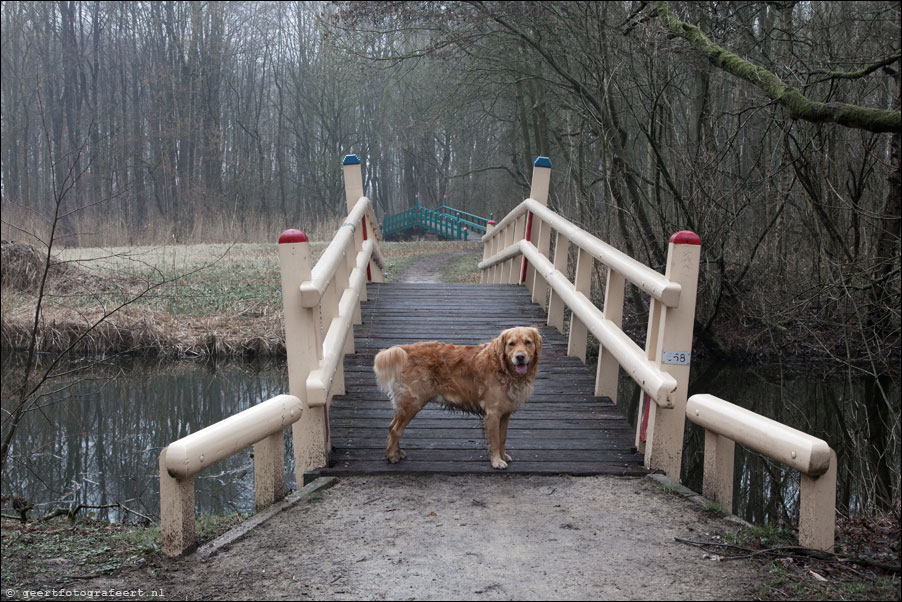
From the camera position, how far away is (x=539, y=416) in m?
5.98

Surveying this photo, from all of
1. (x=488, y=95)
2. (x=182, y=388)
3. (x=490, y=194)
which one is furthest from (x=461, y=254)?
(x=182, y=388)

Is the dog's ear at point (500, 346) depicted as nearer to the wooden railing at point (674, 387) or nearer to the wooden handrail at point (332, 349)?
the wooden railing at point (674, 387)

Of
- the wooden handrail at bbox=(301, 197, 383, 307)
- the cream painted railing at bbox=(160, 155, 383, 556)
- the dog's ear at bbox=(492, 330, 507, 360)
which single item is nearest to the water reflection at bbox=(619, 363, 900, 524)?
the dog's ear at bbox=(492, 330, 507, 360)

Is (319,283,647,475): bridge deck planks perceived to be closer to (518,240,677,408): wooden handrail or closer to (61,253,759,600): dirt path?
(61,253,759,600): dirt path

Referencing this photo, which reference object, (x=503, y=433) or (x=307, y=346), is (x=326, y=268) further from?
(x=503, y=433)

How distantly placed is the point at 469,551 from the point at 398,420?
1460mm

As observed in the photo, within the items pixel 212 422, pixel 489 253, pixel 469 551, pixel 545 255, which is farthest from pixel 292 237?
→ pixel 489 253

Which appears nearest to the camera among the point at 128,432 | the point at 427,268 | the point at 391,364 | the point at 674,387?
the point at 674,387

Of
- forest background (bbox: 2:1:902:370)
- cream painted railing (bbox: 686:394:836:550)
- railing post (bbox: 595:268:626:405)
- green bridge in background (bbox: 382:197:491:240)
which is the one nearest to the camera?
cream painted railing (bbox: 686:394:836:550)

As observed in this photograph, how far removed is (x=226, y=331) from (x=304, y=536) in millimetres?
9844

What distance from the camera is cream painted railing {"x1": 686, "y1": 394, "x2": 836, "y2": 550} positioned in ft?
11.7

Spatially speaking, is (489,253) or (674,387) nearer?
(674,387)

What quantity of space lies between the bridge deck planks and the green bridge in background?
25680 millimetres

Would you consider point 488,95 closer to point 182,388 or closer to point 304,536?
point 182,388
